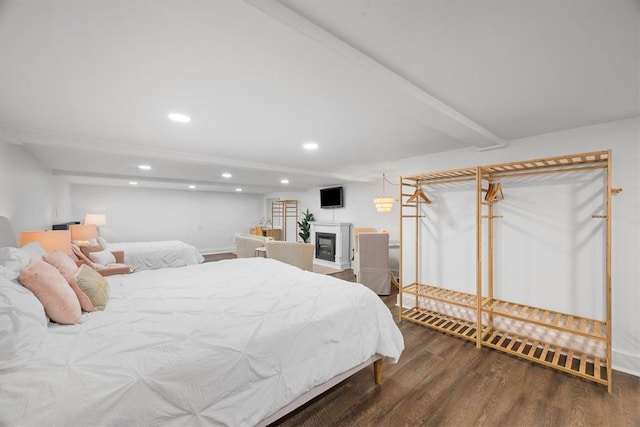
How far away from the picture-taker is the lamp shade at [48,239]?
2.51 m

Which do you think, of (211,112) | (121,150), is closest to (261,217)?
(121,150)

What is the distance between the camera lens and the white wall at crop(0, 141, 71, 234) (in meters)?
2.52

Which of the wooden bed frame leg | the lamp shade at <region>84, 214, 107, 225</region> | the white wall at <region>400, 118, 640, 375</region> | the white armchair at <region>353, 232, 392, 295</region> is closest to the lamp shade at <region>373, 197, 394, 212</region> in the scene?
the white armchair at <region>353, 232, 392, 295</region>

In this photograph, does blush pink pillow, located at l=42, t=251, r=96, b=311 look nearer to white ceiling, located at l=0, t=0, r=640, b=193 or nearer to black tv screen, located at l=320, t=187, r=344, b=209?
white ceiling, located at l=0, t=0, r=640, b=193

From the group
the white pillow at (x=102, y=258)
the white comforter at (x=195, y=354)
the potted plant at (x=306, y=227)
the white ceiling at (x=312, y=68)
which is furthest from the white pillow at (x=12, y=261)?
the potted plant at (x=306, y=227)

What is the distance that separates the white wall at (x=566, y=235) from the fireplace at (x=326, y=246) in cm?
368

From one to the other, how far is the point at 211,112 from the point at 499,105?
2.31 m

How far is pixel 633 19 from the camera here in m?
1.11

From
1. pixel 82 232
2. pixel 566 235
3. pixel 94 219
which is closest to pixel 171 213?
pixel 94 219

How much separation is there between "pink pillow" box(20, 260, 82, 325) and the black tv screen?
584cm

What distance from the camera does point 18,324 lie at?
1140mm

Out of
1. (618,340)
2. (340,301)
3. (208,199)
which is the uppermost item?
(208,199)

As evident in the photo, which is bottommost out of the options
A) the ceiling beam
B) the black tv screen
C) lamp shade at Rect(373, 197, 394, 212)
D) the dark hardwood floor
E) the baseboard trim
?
the dark hardwood floor

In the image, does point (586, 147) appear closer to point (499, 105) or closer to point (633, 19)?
point (499, 105)
